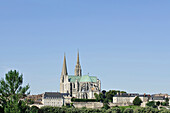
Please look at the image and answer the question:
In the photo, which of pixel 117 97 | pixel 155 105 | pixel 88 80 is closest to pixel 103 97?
pixel 117 97

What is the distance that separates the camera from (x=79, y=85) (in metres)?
147

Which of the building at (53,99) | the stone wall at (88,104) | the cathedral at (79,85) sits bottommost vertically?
the stone wall at (88,104)

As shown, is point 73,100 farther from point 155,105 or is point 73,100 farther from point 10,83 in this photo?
point 10,83

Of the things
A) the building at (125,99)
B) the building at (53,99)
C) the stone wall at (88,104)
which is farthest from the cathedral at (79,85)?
the stone wall at (88,104)

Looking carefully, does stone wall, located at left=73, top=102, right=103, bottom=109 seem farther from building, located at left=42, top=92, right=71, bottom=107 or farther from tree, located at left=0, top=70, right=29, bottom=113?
tree, located at left=0, top=70, right=29, bottom=113

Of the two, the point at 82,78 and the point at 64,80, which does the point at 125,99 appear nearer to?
the point at 82,78

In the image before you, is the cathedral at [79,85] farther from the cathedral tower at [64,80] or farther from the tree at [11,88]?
the tree at [11,88]

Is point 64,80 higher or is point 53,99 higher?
point 64,80

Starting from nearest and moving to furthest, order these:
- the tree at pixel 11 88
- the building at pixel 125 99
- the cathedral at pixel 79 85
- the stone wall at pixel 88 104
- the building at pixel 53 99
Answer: the tree at pixel 11 88 < the stone wall at pixel 88 104 < the building at pixel 53 99 < the building at pixel 125 99 < the cathedral at pixel 79 85

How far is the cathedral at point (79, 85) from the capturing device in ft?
474

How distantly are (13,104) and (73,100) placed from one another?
3802 inches

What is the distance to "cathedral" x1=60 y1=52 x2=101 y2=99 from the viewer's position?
144625 mm

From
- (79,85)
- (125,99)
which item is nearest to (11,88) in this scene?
(125,99)

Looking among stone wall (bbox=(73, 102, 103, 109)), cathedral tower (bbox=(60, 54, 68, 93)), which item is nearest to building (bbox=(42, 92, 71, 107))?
stone wall (bbox=(73, 102, 103, 109))
